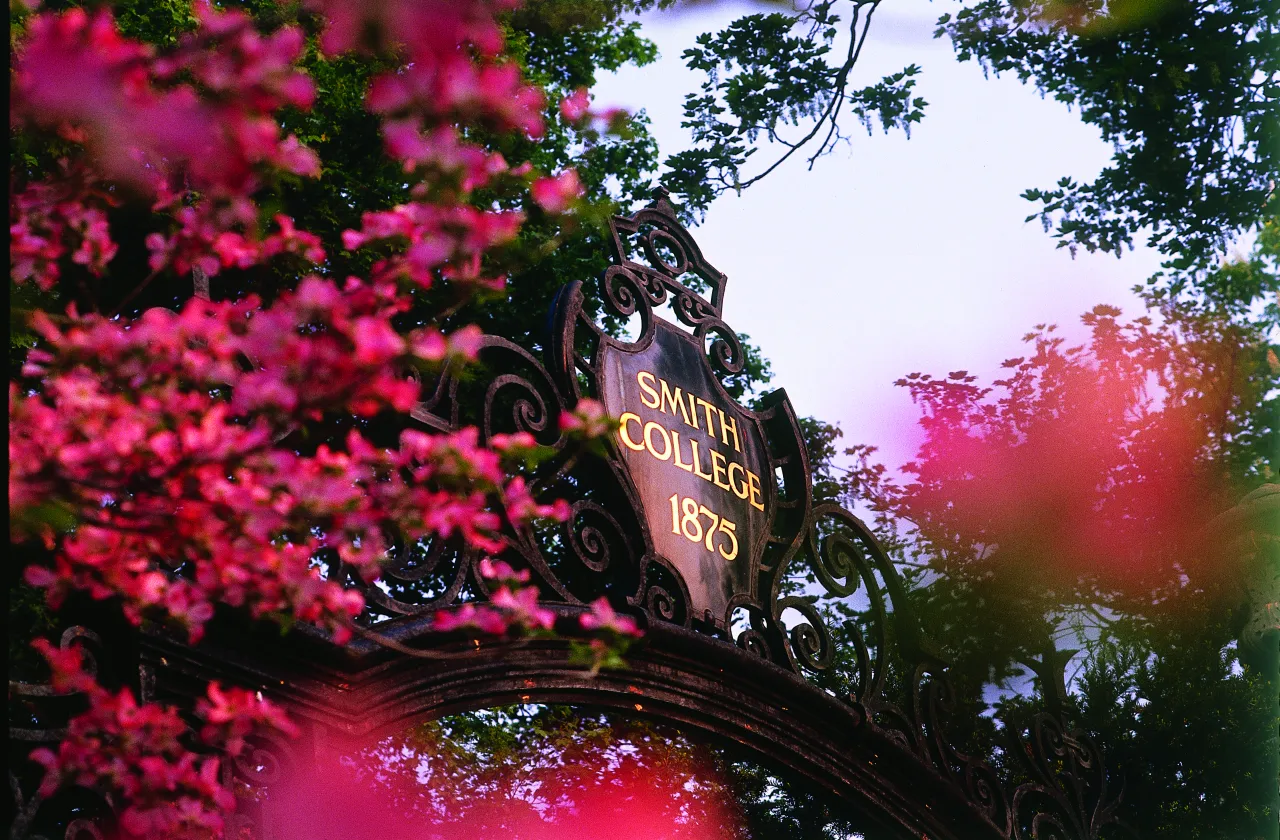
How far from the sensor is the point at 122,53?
2.46m

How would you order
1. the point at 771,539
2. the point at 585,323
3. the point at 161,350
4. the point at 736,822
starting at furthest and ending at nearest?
the point at 736,822, the point at 771,539, the point at 585,323, the point at 161,350

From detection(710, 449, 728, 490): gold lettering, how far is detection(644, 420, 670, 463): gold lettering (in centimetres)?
30

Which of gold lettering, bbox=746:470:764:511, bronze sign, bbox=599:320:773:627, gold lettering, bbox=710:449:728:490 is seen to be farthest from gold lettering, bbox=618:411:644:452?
gold lettering, bbox=746:470:764:511

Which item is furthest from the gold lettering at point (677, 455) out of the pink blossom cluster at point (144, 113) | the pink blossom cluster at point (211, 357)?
the pink blossom cluster at point (144, 113)

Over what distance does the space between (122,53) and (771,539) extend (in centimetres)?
408

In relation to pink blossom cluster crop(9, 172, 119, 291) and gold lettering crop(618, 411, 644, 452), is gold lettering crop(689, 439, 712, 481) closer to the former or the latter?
gold lettering crop(618, 411, 644, 452)

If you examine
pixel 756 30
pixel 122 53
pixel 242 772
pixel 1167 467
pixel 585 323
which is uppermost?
pixel 756 30

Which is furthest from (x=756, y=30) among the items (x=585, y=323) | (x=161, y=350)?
(x=161, y=350)

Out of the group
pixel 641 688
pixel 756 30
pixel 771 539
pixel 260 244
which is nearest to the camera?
pixel 260 244

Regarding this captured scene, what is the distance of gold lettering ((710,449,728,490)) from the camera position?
579 centimetres

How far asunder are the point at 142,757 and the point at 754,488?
11.4 ft

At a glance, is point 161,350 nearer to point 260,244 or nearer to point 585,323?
point 260,244

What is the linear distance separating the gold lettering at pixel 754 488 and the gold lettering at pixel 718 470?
187 mm

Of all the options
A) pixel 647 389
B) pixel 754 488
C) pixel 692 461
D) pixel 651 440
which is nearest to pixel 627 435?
pixel 651 440
